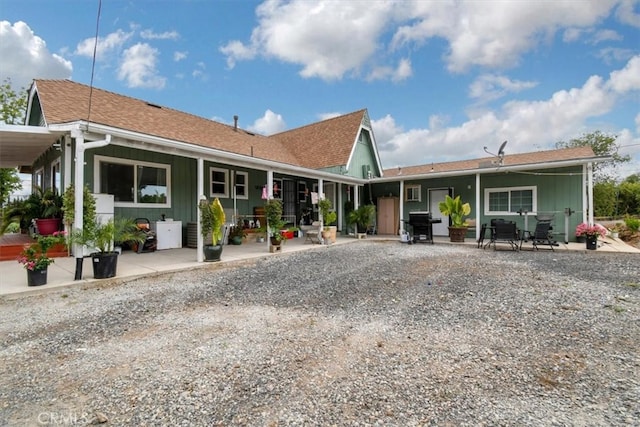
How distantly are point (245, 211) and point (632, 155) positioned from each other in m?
34.9

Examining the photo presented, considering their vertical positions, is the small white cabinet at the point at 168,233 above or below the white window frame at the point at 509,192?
below

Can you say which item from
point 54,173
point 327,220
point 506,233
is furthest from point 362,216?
point 54,173

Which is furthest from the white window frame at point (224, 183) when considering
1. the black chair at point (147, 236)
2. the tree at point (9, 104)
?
the tree at point (9, 104)

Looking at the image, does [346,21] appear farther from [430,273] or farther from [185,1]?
[430,273]

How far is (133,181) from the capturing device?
8.70 m

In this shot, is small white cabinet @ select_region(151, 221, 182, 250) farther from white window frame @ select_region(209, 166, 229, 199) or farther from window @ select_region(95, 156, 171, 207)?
white window frame @ select_region(209, 166, 229, 199)

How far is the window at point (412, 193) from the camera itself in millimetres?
14281

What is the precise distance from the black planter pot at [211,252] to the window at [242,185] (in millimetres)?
4618

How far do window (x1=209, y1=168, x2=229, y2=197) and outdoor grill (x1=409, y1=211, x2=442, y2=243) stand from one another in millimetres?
7267

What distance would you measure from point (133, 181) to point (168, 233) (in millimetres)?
1812

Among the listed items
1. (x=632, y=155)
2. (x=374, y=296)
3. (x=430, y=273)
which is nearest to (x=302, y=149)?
(x=430, y=273)

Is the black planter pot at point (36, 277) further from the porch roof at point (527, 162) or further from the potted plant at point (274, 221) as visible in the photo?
the porch roof at point (527, 162)

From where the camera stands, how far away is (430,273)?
6.09 metres

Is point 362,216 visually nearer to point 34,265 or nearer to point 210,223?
point 210,223
